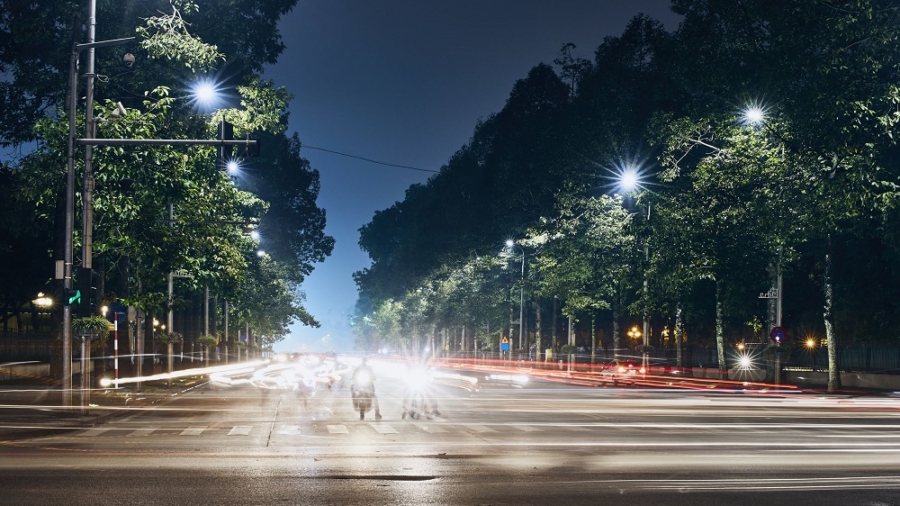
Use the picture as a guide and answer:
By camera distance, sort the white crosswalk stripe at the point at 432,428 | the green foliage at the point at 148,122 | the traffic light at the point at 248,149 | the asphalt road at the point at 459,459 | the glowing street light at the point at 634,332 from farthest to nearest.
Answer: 1. the glowing street light at the point at 634,332
2. the green foliage at the point at 148,122
3. the traffic light at the point at 248,149
4. the white crosswalk stripe at the point at 432,428
5. the asphalt road at the point at 459,459

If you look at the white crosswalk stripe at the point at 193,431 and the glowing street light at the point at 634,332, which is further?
the glowing street light at the point at 634,332

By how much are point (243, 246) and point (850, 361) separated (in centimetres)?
3085

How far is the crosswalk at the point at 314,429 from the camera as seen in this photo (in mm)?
20609

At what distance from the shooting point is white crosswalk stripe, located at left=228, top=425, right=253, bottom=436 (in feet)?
67.1

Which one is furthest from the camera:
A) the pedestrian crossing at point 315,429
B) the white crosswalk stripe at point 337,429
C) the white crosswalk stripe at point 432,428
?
the white crosswalk stripe at point 432,428

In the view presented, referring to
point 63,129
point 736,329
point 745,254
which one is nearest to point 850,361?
point 745,254

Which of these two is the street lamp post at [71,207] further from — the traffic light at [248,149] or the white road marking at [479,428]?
the white road marking at [479,428]

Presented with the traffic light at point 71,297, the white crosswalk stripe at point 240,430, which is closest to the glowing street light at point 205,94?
the traffic light at point 71,297

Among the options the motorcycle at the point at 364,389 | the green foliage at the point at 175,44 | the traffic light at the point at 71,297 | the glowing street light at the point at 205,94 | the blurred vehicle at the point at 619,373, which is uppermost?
the green foliage at the point at 175,44

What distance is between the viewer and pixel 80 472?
13.8m

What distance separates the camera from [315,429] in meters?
21.8

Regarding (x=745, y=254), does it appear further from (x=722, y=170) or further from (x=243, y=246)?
(x=243, y=246)

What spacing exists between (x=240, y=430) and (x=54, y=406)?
27.1 ft

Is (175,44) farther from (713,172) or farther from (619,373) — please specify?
(619,373)
